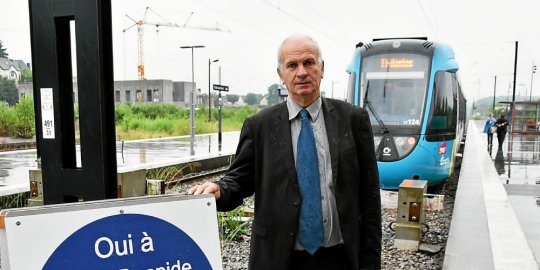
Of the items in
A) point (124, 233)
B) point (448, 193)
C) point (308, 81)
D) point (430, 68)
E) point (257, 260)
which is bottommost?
point (448, 193)

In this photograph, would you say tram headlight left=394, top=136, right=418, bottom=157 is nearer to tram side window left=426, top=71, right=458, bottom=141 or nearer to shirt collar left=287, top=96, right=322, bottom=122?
tram side window left=426, top=71, right=458, bottom=141

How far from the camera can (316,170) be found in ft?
6.40

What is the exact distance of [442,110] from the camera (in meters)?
8.09

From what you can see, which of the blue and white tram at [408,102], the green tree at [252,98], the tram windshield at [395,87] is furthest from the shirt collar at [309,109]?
the green tree at [252,98]

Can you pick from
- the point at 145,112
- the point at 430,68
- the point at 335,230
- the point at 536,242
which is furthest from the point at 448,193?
the point at 145,112

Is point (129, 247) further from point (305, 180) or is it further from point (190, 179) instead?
point (190, 179)

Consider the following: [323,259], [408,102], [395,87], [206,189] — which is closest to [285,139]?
[206,189]

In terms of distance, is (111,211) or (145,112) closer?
(111,211)

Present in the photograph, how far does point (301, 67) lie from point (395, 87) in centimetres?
684

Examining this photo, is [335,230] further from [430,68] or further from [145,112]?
[145,112]

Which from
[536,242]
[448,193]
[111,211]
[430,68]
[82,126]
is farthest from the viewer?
[448,193]

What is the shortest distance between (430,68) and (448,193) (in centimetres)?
277

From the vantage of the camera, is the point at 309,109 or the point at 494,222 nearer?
the point at 309,109

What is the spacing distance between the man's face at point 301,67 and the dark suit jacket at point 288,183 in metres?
0.14
